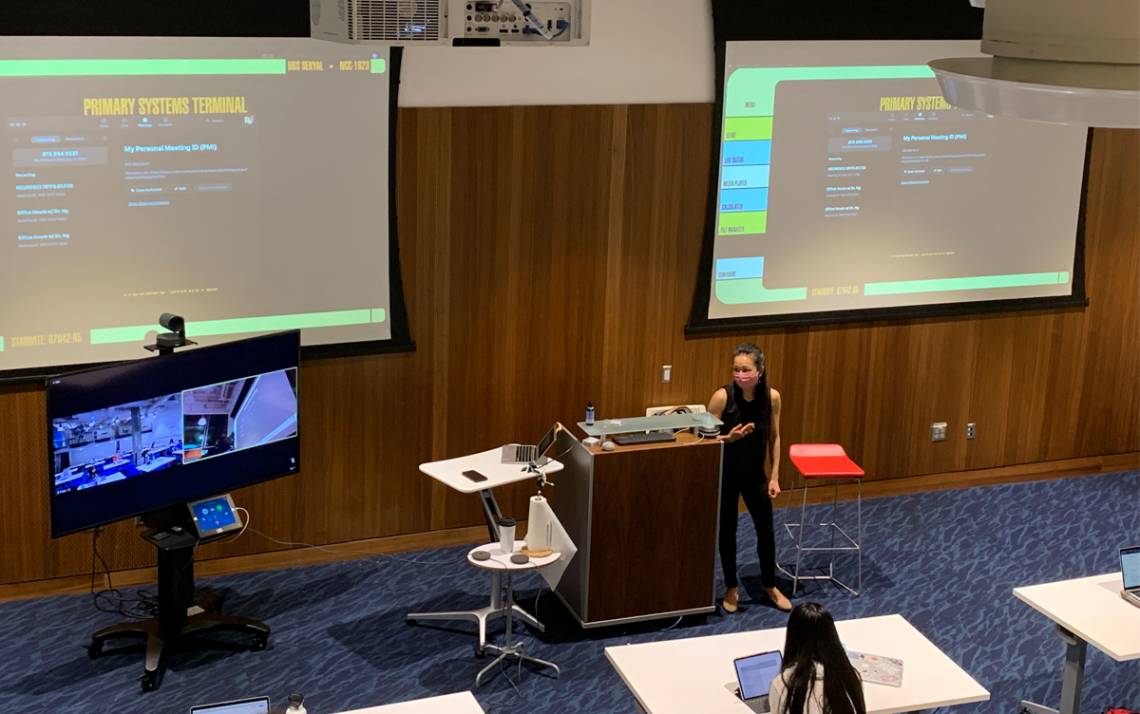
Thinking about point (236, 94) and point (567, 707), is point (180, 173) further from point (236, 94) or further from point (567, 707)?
point (567, 707)

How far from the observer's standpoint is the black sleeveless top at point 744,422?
21.4 ft

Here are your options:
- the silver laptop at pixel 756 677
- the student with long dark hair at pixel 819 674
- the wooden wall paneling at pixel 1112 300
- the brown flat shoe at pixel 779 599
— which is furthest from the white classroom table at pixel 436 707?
the wooden wall paneling at pixel 1112 300

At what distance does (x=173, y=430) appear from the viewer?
572cm

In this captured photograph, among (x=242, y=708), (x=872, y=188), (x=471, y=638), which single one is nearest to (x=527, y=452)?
(x=471, y=638)

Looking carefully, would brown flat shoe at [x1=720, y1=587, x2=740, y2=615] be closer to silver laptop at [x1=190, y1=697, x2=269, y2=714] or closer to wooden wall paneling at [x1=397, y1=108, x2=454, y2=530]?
wooden wall paneling at [x1=397, y1=108, x2=454, y2=530]

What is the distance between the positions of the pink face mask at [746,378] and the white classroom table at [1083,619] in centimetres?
157

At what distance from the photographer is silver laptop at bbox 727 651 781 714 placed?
447 cm

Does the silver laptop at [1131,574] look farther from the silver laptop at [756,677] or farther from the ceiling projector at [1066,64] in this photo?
the ceiling projector at [1066,64]

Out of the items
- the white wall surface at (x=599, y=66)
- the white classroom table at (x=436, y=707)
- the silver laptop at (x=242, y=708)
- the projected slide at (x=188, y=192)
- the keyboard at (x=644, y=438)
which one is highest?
the white wall surface at (x=599, y=66)

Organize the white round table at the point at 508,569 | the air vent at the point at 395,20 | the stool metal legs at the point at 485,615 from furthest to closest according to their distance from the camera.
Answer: the stool metal legs at the point at 485,615
the white round table at the point at 508,569
the air vent at the point at 395,20

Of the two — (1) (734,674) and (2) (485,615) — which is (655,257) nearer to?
(2) (485,615)

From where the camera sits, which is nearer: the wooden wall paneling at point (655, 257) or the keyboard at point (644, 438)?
the keyboard at point (644, 438)

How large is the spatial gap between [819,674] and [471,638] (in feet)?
8.38

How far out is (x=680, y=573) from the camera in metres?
6.46
